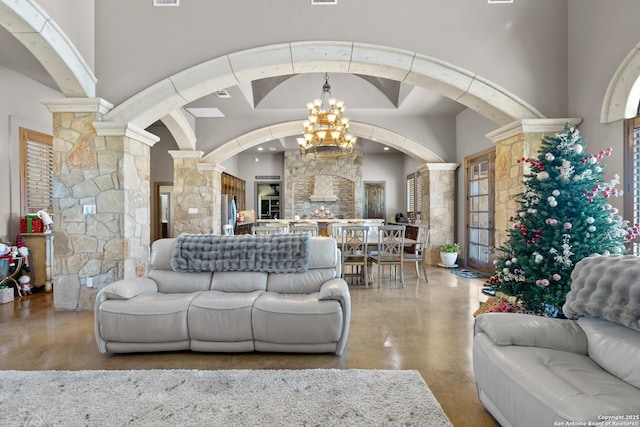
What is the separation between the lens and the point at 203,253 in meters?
3.31

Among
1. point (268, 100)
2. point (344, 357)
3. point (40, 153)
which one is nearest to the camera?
point (344, 357)

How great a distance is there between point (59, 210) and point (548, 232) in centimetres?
520

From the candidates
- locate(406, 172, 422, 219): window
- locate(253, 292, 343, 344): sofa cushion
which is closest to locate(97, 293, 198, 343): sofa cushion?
locate(253, 292, 343, 344): sofa cushion

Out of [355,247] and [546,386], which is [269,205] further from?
[546,386]

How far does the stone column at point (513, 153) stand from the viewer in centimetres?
410

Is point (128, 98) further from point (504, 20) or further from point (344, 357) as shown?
point (504, 20)

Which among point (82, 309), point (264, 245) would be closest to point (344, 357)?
point (264, 245)

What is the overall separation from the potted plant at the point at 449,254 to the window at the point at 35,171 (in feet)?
23.5

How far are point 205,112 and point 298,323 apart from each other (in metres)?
5.48

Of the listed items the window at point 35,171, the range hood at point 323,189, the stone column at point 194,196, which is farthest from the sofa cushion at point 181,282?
the range hood at point 323,189

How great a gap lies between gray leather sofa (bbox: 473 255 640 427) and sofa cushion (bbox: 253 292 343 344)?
102 cm

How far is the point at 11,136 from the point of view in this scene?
4.98 metres

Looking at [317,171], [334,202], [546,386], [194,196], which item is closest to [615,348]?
[546,386]

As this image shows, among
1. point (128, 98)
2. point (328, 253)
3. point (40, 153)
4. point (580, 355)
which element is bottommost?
point (580, 355)
